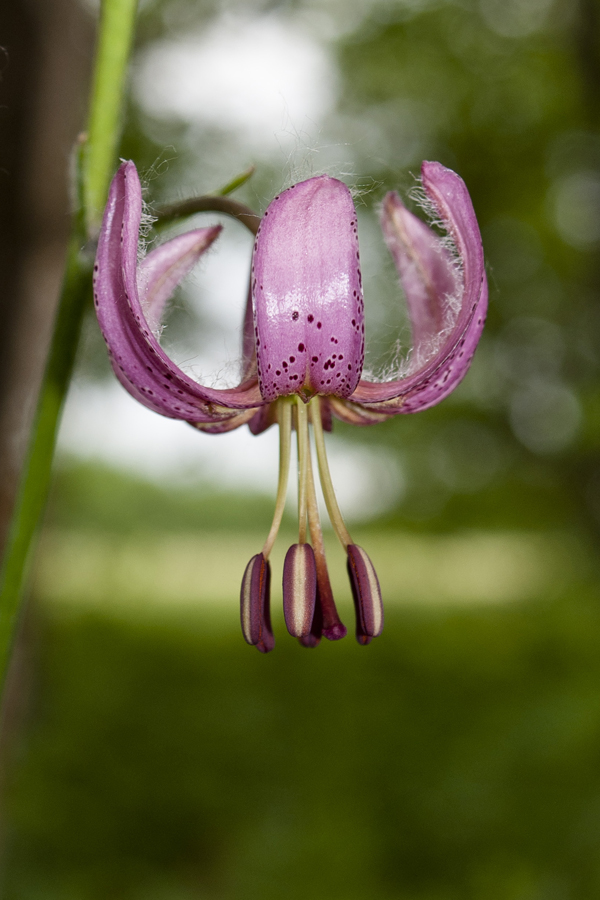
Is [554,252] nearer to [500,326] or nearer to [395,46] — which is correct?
[500,326]

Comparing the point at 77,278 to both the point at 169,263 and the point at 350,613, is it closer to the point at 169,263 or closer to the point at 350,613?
Result: the point at 169,263

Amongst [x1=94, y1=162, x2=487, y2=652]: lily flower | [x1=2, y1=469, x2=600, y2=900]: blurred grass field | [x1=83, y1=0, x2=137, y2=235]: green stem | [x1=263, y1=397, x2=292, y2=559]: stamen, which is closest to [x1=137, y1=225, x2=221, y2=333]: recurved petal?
[x1=94, y1=162, x2=487, y2=652]: lily flower

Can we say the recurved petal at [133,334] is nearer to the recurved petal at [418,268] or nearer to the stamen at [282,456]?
the stamen at [282,456]

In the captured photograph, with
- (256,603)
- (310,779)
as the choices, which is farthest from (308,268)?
(310,779)

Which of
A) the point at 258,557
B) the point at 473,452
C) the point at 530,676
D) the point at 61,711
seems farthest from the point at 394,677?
the point at 258,557

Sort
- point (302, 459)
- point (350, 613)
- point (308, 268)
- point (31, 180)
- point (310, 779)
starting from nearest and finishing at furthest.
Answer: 1. point (308, 268)
2. point (302, 459)
3. point (31, 180)
4. point (310, 779)
5. point (350, 613)

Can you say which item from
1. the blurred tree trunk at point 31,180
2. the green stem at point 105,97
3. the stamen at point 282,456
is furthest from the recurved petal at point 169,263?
the blurred tree trunk at point 31,180
